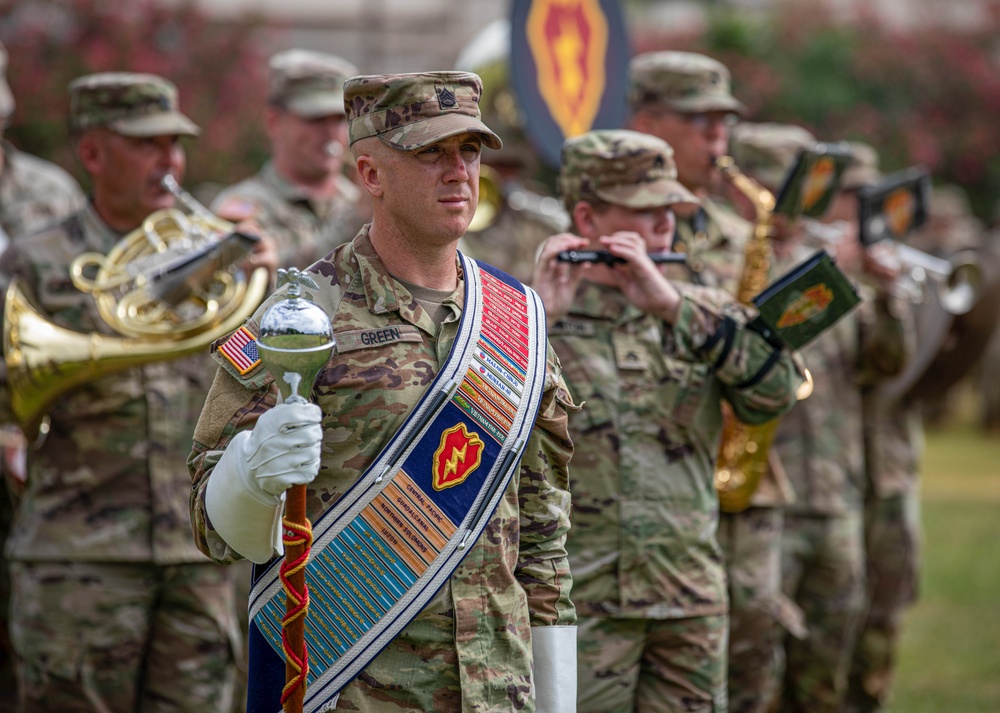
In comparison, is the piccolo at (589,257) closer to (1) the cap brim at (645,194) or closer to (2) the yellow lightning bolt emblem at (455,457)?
(1) the cap brim at (645,194)

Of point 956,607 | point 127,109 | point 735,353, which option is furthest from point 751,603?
point 956,607

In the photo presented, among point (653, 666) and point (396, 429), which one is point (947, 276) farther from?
point (396, 429)

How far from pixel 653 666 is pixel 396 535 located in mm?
1867

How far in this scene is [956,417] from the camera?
25.6 metres

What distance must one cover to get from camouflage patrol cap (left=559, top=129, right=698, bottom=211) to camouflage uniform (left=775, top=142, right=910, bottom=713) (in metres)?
Result: 2.51

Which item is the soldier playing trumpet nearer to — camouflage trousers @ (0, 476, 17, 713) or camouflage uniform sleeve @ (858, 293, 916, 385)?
camouflage trousers @ (0, 476, 17, 713)

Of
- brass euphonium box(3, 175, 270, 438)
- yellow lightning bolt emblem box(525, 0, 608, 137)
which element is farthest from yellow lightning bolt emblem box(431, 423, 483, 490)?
yellow lightning bolt emblem box(525, 0, 608, 137)

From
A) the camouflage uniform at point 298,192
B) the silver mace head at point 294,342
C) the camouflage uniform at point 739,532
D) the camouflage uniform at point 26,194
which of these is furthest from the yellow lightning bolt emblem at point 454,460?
the camouflage uniform at point 26,194

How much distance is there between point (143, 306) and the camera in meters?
6.22

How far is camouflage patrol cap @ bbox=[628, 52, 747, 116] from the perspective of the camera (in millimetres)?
6941

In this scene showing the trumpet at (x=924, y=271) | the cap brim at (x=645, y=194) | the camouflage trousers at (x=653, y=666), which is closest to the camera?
the camouflage trousers at (x=653, y=666)

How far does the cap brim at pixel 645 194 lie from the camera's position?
561cm

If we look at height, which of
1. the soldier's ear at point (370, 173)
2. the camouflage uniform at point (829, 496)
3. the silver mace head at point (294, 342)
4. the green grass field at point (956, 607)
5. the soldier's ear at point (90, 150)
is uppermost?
the soldier's ear at point (370, 173)

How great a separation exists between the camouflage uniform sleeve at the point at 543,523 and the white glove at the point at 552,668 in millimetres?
35
